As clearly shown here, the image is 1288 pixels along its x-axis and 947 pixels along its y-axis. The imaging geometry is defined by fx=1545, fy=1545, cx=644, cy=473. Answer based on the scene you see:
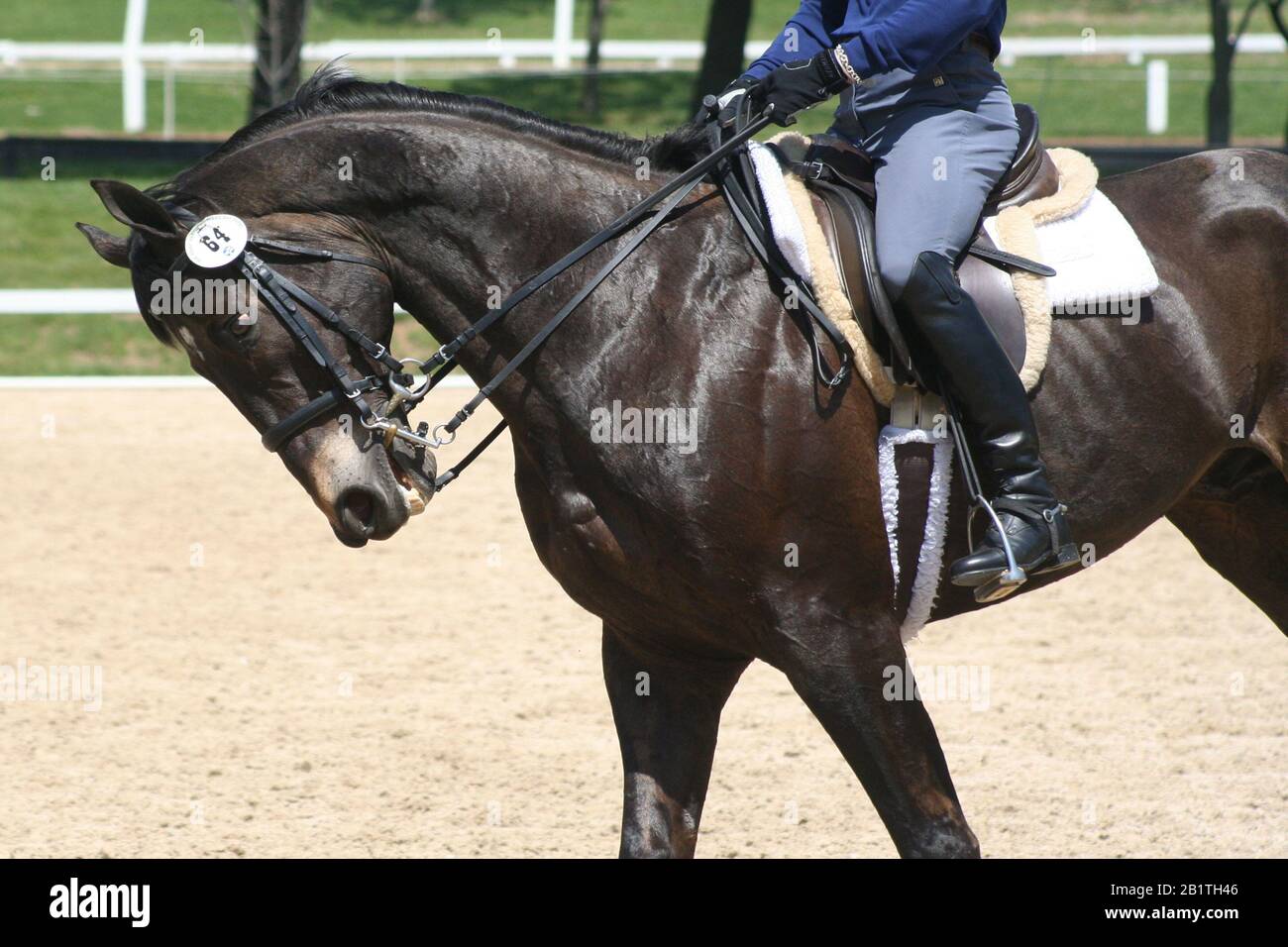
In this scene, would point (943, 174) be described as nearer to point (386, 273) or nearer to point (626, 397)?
point (626, 397)

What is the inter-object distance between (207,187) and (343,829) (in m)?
2.41

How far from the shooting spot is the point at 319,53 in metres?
25.1

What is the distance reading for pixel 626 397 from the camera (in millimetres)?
3287

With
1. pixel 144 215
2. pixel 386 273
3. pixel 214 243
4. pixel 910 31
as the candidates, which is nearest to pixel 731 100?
pixel 910 31

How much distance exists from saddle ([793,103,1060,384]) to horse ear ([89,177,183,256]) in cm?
141

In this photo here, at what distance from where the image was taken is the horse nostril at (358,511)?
3.17m

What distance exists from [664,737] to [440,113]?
4.97ft

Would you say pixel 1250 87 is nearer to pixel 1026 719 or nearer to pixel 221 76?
pixel 221 76

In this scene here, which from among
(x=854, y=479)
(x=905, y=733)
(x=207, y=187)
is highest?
(x=207, y=187)

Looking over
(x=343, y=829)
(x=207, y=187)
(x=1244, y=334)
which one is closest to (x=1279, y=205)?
(x=1244, y=334)

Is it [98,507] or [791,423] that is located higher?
[791,423]

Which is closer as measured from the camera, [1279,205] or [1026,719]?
[1279,205]

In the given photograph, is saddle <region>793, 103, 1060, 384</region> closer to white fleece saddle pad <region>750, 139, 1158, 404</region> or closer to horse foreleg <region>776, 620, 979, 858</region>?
white fleece saddle pad <region>750, 139, 1158, 404</region>

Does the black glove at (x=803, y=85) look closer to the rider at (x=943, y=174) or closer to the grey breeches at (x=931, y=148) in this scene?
the rider at (x=943, y=174)
